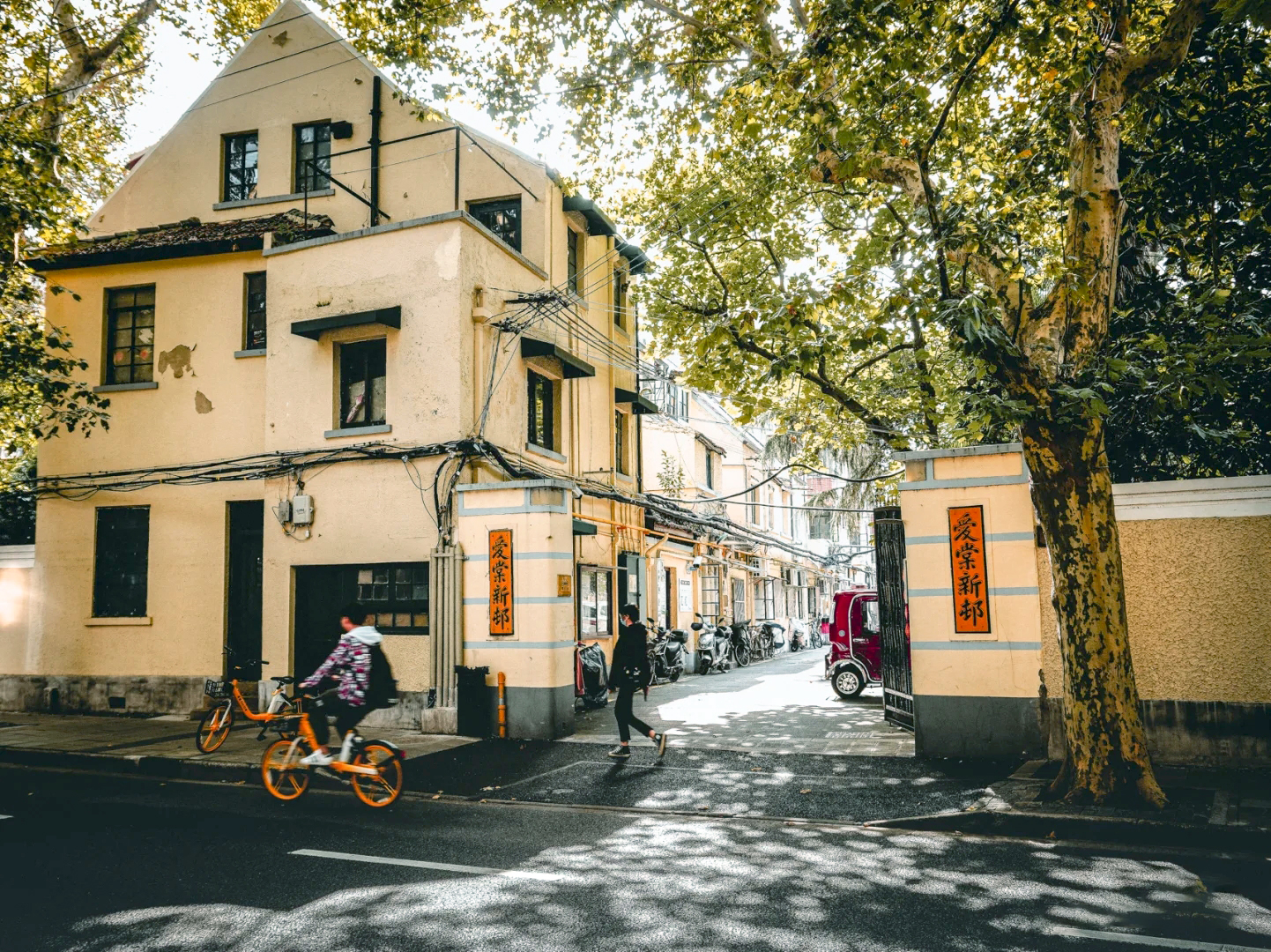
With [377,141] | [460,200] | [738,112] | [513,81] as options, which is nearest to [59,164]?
[377,141]

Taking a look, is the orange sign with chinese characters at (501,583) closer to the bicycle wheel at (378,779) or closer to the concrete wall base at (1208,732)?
the bicycle wheel at (378,779)

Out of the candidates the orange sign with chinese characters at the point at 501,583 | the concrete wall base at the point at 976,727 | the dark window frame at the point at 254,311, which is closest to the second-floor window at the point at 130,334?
the dark window frame at the point at 254,311

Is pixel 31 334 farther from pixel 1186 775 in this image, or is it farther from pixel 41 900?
pixel 1186 775

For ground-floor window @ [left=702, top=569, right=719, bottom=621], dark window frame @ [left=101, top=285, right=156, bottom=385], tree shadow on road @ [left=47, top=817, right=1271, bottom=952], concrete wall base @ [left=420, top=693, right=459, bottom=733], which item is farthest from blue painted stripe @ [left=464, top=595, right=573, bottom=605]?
ground-floor window @ [left=702, top=569, right=719, bottom=621]

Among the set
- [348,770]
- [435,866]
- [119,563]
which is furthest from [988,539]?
[119,563]

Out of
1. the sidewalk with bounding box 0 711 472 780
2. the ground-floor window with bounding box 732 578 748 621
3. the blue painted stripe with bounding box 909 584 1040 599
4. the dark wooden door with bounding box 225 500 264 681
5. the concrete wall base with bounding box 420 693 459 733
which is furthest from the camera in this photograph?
the ground-floor window with bounding box 732 578 748 621

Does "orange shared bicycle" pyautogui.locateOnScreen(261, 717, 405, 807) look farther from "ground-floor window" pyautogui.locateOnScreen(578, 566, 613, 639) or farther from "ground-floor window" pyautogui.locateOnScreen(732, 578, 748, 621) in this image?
"ground-floor window" pyautogui.locateOnScreen(732, 578, 748, 621)

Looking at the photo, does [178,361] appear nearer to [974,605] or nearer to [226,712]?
[226,712]

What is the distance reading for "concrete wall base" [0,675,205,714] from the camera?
47.4 feet

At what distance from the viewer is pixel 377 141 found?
1648 centimetres

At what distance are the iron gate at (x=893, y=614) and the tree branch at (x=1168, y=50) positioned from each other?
5.73 metres

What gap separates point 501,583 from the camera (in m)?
12.4

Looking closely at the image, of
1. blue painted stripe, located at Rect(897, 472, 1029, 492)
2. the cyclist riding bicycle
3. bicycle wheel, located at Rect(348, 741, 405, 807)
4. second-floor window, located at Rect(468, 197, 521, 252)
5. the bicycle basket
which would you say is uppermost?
second-floor window, located at Rect(468, 197, 521, 252)

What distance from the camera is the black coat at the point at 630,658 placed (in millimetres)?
10734
